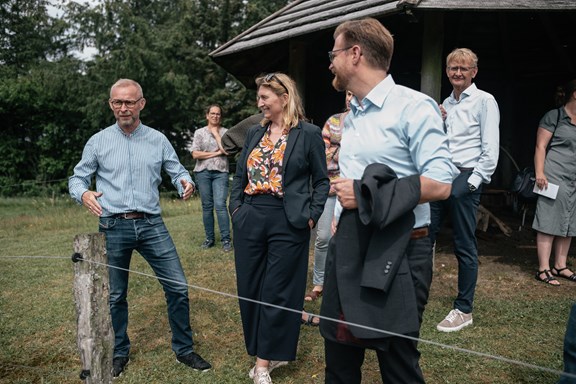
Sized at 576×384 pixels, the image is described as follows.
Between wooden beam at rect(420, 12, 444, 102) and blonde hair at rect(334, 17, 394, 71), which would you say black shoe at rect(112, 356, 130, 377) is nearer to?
blonde hair at rect(334, 17, 394, 71)

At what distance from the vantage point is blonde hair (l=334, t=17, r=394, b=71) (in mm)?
2125

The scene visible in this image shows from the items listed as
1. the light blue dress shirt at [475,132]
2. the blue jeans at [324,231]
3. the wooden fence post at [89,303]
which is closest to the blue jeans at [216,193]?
the blue jeans at [324,231]

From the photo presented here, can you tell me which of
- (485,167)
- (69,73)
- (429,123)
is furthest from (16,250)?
(69,73)

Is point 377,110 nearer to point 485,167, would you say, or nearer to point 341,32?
point 341,32

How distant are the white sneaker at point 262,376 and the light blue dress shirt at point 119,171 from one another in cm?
137

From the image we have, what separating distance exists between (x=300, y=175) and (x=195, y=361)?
1.65m

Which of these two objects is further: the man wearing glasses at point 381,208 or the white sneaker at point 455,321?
the white sneaker at point 455,321

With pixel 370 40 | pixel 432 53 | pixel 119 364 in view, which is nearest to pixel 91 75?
pixel 432 53

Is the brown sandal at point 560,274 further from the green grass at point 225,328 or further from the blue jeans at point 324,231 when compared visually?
the blue jeans at point 324,231

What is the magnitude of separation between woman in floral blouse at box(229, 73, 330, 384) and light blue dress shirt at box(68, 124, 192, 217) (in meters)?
0.66

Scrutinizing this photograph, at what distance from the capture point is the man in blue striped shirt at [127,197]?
139 inches

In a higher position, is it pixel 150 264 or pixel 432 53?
pixel 432 53

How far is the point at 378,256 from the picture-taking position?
1.99 metres

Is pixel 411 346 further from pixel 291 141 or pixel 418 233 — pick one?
pixel 291 141
